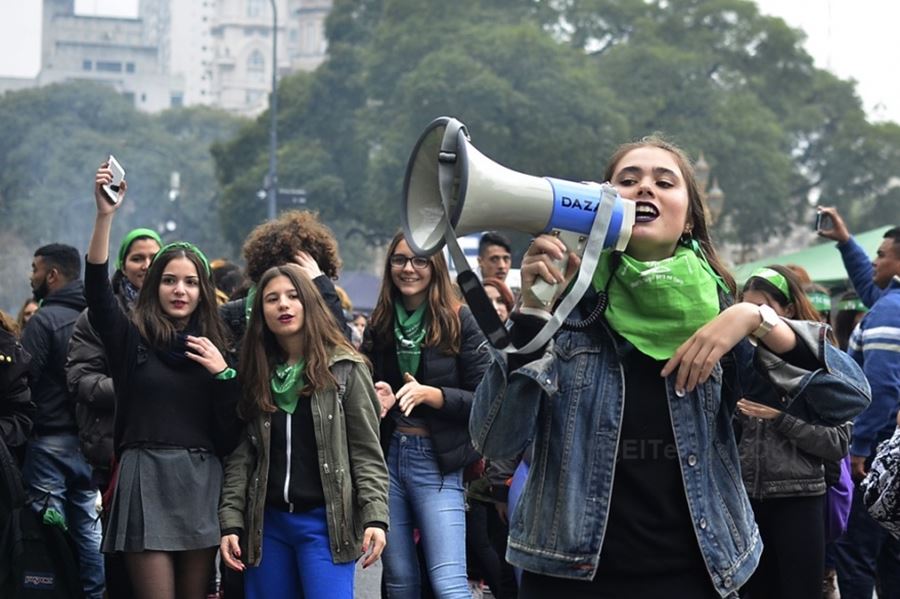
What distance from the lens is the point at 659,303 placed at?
3209 millimetres

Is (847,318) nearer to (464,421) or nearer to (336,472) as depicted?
(464,421)

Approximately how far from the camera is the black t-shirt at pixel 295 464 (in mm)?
5105

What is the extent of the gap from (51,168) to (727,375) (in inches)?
2945

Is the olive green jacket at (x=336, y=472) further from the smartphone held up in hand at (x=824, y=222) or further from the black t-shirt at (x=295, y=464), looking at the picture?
the smartphone held up in hand at (x=824, y=222)

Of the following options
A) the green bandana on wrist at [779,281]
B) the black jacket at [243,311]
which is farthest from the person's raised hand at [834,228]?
the black jacket at [243,311]

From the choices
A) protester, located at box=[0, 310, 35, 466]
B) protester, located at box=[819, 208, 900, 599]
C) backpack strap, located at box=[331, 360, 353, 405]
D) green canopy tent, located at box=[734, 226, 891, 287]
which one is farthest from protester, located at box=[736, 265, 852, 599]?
green canopy tent, located at box=[734, 226, 891, 287]

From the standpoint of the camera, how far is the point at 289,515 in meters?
5.11

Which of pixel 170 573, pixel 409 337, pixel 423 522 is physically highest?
pixel 409 337

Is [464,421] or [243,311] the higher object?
[243,311]

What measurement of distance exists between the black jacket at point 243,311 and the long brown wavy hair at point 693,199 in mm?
2419

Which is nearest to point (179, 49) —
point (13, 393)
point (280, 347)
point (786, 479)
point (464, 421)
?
point (13, 393)

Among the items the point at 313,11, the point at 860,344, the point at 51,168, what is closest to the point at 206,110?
the point at 51,168

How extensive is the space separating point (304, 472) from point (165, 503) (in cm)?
56

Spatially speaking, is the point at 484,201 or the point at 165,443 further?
the point at 165,443
